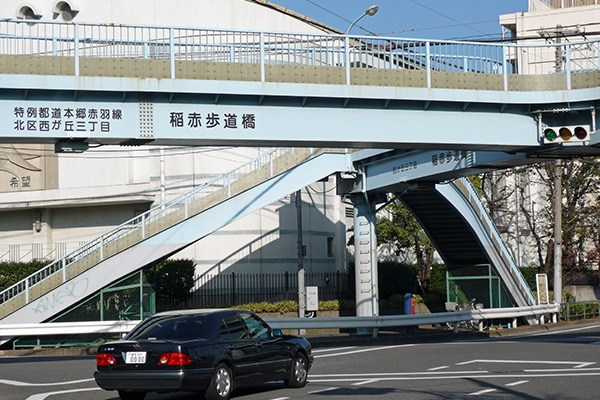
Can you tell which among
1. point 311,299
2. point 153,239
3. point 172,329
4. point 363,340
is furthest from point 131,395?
point 311,299

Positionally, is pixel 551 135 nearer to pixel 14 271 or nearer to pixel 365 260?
pixel 365 260

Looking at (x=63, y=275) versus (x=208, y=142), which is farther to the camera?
(x=63, y=275)

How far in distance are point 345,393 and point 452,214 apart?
69.0ft

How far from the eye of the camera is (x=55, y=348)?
2584 centimetres

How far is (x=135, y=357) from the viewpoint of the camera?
37.3 ft

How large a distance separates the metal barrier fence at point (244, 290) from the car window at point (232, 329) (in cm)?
2315

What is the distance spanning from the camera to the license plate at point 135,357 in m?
11.3

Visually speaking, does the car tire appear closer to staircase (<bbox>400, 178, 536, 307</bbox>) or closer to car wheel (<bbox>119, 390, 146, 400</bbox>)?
car wheel (<bbox>119, 390, 146, 400</bbox>)

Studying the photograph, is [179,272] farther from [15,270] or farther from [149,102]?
[149,102]

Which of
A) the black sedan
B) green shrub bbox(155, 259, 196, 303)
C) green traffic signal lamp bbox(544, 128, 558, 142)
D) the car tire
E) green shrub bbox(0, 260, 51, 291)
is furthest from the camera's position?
green shrub bbox(0, 260, 51, 291)

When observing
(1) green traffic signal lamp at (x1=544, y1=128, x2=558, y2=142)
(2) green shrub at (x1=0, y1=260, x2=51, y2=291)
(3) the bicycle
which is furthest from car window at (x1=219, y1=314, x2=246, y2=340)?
(2) green shrub at (x1=0, y1=260, x2=51, y2=291)

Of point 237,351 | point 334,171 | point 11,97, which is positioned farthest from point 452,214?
point 237,351

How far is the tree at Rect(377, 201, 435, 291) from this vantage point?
42000 millimetres

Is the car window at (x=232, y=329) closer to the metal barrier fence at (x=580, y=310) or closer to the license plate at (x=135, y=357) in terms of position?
the license plate at (x=135, y=357)
